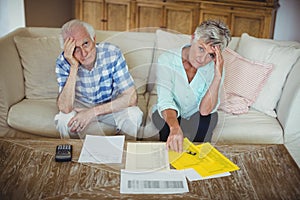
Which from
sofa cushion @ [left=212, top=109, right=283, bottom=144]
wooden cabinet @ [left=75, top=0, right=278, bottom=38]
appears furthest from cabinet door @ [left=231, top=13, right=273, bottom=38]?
sofa cushion @ [left=212, top=109, right=283, bottom=144]

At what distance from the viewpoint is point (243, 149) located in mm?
1712

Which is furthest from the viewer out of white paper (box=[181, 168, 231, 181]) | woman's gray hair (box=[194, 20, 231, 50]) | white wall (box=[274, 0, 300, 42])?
white wall (box=[274, 0, 300, 42])

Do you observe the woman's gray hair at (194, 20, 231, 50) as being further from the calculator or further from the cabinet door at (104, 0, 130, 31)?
the cabinet door at (104, 0, 130, 31)

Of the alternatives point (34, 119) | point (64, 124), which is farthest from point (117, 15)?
point (64, 124)

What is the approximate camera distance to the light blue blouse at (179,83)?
197 centimetres

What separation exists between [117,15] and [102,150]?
2.50m

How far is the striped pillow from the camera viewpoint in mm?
2312

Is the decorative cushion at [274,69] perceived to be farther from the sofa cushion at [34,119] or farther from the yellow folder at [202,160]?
the sofa cushion at [34,119]

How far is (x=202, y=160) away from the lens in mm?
1598

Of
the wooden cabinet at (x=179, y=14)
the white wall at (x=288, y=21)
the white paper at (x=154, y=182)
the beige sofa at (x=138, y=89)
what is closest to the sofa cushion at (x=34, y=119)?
the beige sofa at (x=138, y=89)

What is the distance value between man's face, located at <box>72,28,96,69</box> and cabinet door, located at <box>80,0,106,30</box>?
2.00 m

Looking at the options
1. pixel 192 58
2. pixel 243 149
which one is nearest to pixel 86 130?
pixel 192 58

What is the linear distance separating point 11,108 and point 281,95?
1.56 m

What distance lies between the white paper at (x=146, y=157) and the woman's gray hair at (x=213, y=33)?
1.77ft
